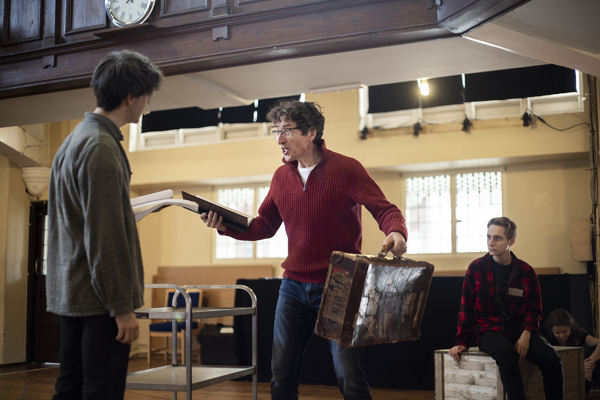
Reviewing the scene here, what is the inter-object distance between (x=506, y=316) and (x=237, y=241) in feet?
19.9

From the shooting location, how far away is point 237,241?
9141mm

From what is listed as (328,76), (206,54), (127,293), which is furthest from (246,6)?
(127,293)

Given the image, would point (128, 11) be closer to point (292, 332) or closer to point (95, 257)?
point (292, 332)

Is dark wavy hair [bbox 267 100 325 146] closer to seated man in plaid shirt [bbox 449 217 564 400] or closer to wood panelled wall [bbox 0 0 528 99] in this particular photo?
wood panelled wall [bbox 0 0 528 99]

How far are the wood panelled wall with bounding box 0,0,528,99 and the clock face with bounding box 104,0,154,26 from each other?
0.20 ft

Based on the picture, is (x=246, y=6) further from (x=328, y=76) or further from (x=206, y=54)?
(x=328, y=76)

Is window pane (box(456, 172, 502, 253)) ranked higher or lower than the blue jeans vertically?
higher

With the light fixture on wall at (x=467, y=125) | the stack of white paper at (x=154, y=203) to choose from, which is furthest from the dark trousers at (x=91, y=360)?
the light fixture on wall at (x=467, y=125)

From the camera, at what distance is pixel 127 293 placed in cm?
153

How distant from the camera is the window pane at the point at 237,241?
9.12m

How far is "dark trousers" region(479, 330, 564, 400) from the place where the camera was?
3260 mm

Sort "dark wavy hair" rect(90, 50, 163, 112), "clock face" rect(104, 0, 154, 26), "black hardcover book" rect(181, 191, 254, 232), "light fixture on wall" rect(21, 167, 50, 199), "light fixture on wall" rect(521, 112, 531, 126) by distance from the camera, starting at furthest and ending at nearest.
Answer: "light fixture on wall" rect(21, 167, 50, 199) → "light fixture on wall" rect(521, 112, 531, 126) → "clock face" rect(104, 0, 154, 26) → "black hardcover book" rect(181, 191, 254, 232) → "dark wavy hair" rect(90, 50, 163, 112)

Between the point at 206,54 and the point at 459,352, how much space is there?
9.25ft

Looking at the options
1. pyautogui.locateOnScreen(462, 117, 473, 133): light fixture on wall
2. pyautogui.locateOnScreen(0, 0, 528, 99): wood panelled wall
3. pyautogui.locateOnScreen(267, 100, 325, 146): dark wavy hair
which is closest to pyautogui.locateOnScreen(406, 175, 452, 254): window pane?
pyautogui.locateOnScreen(462, 117, 473, 133): light fixture on wall
